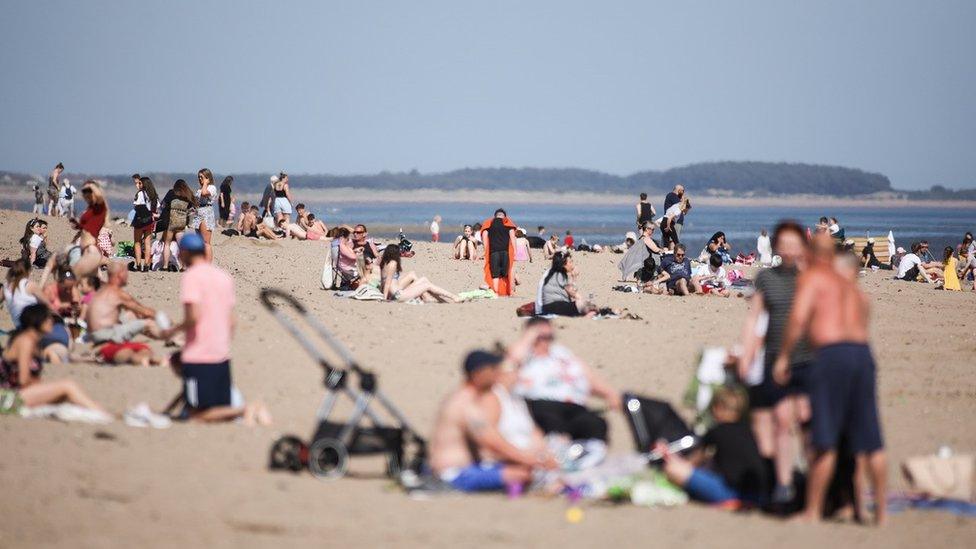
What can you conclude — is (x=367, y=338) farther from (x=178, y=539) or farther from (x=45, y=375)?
(x=178, y=539)

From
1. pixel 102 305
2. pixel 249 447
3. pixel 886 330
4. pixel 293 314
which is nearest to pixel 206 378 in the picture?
pixel 249 447

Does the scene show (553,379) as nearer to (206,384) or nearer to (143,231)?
(206,384)

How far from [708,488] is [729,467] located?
165 millimetres

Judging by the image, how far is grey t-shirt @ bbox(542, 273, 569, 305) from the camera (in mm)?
14664

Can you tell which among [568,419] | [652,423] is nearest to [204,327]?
[568,419]

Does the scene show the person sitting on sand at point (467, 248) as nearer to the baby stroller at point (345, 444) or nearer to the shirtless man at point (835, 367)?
the baby stroller at point (345, 444)

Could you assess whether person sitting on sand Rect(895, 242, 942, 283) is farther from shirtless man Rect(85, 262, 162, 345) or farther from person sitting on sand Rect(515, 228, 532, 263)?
shirtless man Rect(85, 262, 162, 345)

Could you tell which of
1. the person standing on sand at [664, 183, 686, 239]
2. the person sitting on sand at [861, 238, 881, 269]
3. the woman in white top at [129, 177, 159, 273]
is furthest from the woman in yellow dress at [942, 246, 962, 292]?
the woman in white top at [129, 177, 159, 273]

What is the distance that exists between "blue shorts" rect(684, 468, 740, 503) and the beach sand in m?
0.09

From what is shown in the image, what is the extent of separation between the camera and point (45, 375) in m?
10.2

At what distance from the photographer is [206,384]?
8.36 m

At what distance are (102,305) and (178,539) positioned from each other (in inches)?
222

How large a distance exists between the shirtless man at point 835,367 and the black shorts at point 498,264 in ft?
37.4

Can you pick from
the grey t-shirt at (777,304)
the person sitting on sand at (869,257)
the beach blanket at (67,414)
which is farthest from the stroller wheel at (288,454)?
the person sitting on sand at (869,257)
